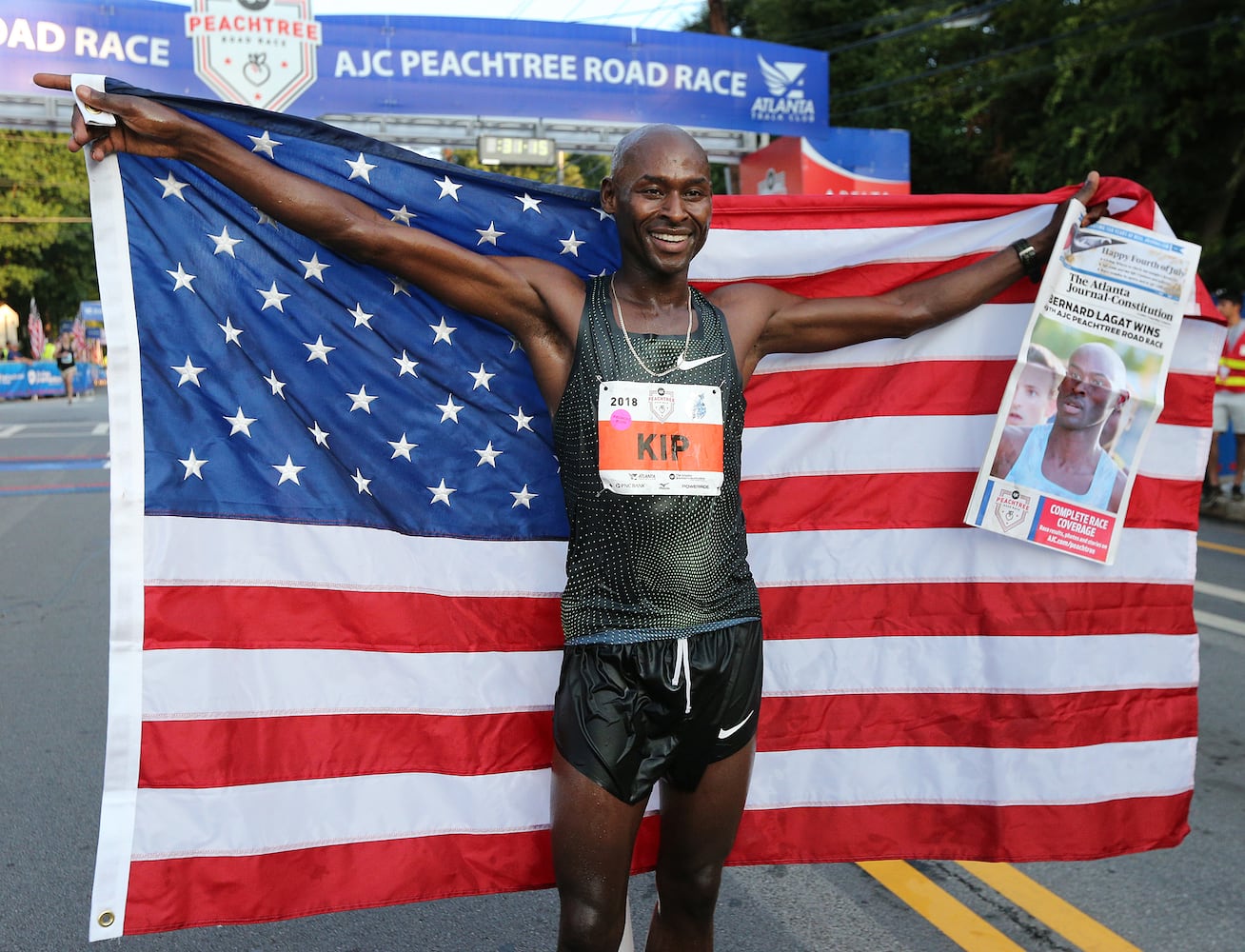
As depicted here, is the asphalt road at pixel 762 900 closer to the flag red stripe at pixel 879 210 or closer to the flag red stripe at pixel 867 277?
the flag red stripe at pixel 867 277

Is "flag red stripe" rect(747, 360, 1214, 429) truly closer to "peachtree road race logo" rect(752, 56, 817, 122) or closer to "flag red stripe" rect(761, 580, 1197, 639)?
"flag red stripe" rect(761, 580, 1197, 639)

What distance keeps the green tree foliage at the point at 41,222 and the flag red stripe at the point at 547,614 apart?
3648 cm

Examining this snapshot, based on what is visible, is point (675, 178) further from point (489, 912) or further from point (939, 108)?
point (939, 108)

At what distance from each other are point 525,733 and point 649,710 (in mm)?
765

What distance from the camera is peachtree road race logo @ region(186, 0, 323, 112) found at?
446 inches

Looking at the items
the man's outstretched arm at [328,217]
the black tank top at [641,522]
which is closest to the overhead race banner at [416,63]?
the man's outstretched arm at [328,217]

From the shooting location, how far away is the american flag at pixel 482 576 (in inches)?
110

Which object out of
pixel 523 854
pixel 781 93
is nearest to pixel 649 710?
pixel 523 854

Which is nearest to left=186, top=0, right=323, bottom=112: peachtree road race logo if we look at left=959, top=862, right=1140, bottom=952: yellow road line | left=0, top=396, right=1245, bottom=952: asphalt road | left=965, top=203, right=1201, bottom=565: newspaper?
left=0, top=396, right=1245, bottom=952: asphalt road

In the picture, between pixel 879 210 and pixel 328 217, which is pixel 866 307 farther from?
pixel 328 217

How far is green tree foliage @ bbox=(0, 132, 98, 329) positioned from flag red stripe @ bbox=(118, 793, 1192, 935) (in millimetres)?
36678

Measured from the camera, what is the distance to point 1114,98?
1683 cm

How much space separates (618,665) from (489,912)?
58.1 inches

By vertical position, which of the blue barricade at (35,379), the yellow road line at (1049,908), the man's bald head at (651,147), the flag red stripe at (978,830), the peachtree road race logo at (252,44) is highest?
the peachtree road race logo at (252,44)
